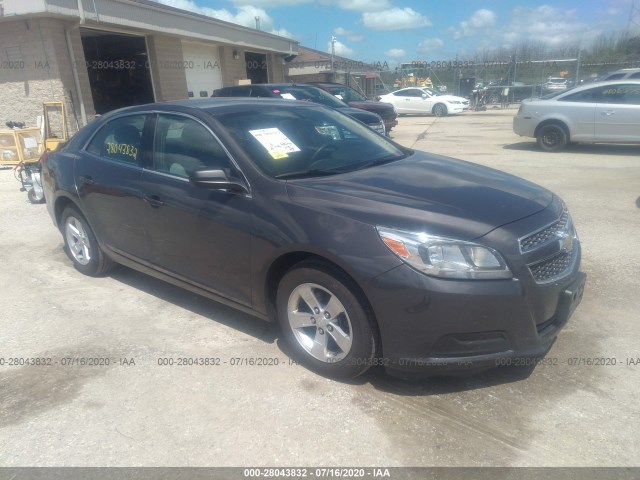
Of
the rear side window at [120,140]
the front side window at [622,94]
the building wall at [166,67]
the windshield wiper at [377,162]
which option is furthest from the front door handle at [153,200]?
the building wall at [166,67]

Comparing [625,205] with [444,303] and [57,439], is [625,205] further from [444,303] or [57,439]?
[57,439]

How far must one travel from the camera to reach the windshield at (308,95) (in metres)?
11.8

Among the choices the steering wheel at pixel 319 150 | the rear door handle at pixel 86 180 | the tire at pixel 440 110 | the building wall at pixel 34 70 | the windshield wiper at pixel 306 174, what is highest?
the building wall at pixel 34 70

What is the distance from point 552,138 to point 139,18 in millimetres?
10891

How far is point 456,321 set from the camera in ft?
8.22

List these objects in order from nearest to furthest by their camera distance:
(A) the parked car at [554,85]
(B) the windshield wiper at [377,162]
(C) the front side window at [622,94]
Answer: (B) the windshield wiper at [377,162], (C) the front side window at [622,94], (A) the parked car at [554,85]

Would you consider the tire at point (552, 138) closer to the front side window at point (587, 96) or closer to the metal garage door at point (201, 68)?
the front side window at point (587, 96)

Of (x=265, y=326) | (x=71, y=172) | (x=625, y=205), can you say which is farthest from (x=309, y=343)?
(x=625, y=205)

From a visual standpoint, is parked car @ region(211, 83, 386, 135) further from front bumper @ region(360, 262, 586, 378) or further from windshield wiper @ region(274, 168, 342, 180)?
front bumper @ region(360, 262, 586, 378)

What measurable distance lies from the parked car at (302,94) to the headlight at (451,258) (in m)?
8.91

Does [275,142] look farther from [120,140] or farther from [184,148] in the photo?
[120,140]

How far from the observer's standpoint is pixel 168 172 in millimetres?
3596

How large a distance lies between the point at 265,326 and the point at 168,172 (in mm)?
1350

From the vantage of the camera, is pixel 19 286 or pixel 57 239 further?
pixel 57 239
